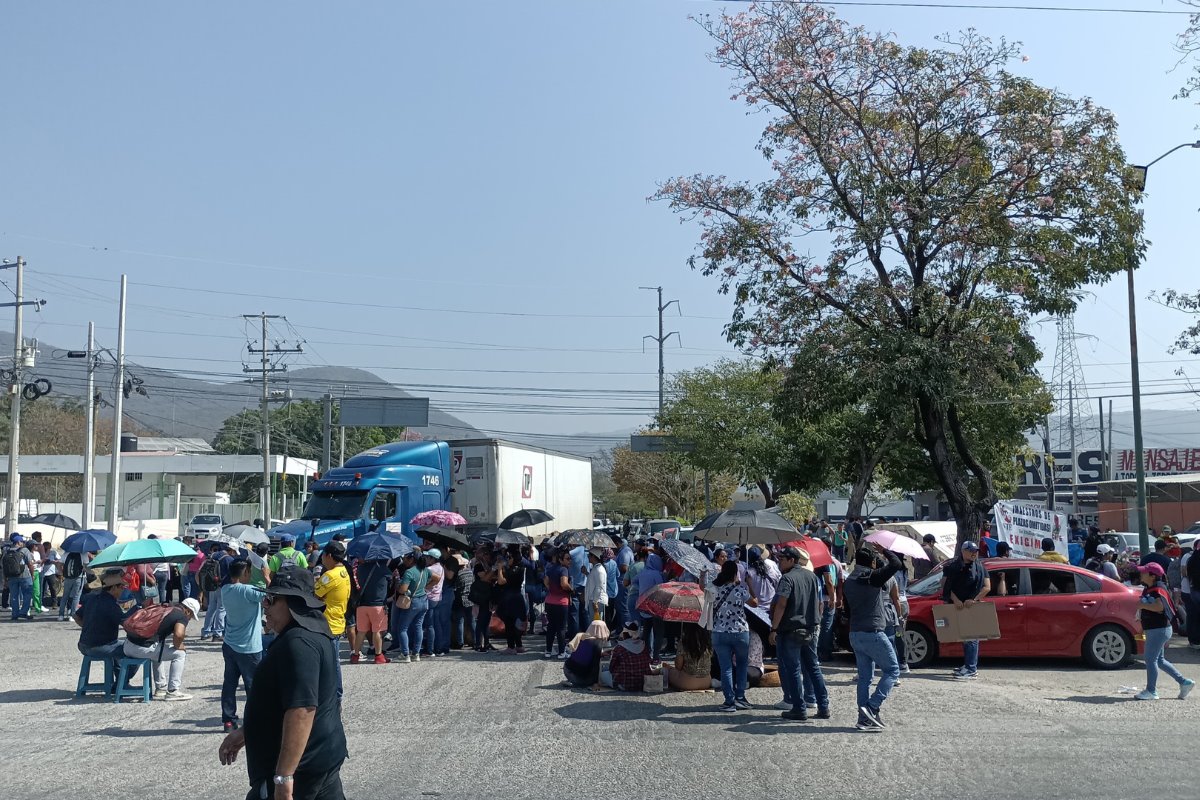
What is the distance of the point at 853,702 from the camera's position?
11680mm

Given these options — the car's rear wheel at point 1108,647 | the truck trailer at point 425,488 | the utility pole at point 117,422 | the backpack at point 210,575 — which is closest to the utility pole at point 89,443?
the utility pole at point 117,422

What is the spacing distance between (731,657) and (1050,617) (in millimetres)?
5484

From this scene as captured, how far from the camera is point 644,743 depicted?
9.81 meters

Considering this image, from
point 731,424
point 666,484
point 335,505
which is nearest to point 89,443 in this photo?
point 335,505

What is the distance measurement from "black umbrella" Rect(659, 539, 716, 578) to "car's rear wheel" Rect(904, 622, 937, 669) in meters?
3.29

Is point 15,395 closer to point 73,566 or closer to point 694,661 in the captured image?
point 73,566

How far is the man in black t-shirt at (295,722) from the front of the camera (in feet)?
15.0

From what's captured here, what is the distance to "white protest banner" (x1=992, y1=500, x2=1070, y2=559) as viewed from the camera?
63.9 ft

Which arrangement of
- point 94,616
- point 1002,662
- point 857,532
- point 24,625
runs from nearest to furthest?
point 94,616
point 1002,662
point 24,625
point 857,532

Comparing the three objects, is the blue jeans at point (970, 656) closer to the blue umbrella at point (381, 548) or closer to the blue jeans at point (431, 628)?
the blue jeans at point (431, 628)

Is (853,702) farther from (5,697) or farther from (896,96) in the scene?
(896,96)

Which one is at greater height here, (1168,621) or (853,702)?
(1168,621)

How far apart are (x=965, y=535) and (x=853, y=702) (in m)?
11.0

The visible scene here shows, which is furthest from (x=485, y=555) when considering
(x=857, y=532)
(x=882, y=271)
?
(x=857, y=532)
